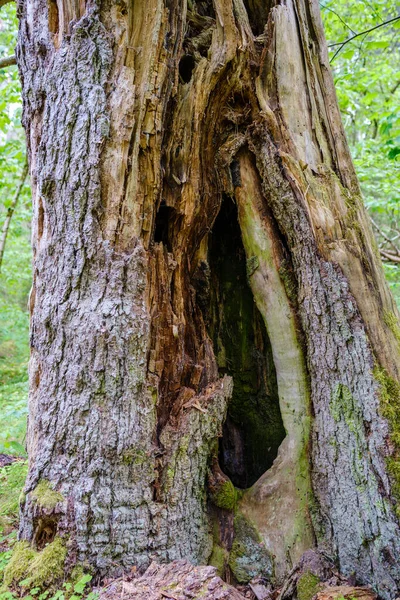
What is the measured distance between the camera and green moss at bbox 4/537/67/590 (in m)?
1.93

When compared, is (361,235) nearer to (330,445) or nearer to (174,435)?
(330,445)

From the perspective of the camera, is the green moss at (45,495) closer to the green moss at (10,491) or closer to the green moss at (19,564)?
the green moss at (19,564)

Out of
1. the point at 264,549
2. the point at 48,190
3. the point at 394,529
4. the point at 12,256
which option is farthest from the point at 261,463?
the point at 12,256

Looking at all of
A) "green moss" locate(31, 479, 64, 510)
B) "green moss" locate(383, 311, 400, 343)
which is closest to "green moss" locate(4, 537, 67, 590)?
"green moss" locate(31, 479, 64, 510)

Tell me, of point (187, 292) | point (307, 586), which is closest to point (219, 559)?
point (307, 586)

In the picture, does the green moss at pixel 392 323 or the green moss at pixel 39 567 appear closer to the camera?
the green moss at pixel 39 567

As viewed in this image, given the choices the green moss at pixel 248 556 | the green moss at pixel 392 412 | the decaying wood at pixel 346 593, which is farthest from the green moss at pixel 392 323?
the green moss at pixel 248 556

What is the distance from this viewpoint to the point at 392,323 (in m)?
2.31

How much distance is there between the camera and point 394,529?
1973 mm

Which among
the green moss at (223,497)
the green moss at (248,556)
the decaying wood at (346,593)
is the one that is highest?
the green moss at (223,497)

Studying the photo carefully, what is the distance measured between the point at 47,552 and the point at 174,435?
0.81 m

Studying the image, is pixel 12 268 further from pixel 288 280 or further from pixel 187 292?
pixel 288 280

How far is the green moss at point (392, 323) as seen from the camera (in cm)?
229

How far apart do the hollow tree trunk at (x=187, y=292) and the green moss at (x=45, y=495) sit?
1 centimetres
